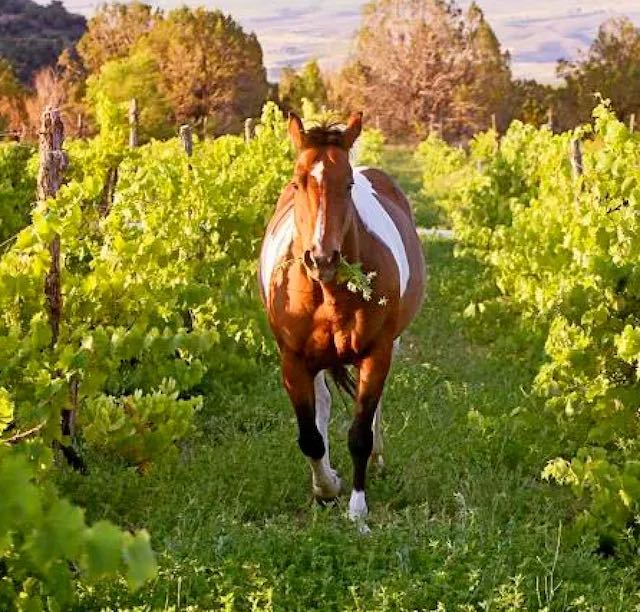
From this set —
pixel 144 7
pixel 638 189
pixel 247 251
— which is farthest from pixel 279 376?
pixel 144 7

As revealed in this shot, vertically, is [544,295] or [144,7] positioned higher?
[144,7]

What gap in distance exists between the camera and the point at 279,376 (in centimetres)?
838

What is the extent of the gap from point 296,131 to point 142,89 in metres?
41.5

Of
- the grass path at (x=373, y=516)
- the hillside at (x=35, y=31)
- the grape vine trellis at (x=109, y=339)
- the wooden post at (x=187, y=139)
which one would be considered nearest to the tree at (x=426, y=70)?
the hillside at (x=35, y=31)

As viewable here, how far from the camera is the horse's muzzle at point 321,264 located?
465cm

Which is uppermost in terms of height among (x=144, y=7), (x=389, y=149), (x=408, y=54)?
(x=144, y=7)

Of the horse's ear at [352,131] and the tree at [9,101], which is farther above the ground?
the horse's ear at [352,131]

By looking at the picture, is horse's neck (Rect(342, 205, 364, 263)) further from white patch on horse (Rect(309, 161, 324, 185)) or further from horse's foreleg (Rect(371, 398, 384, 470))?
horse's foreleg (Rect(371, 398, 384, 470))

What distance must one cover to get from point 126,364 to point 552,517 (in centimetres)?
286

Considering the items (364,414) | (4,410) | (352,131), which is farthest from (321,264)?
(4,410)

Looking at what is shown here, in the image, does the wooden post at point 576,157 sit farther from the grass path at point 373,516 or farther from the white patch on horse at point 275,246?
the white patch on horse at point 275,246

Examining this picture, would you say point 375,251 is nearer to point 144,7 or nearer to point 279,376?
point 279,376

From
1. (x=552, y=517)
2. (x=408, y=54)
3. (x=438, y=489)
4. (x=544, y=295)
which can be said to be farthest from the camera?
(x=408, y=54)

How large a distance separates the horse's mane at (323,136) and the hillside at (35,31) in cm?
7831
